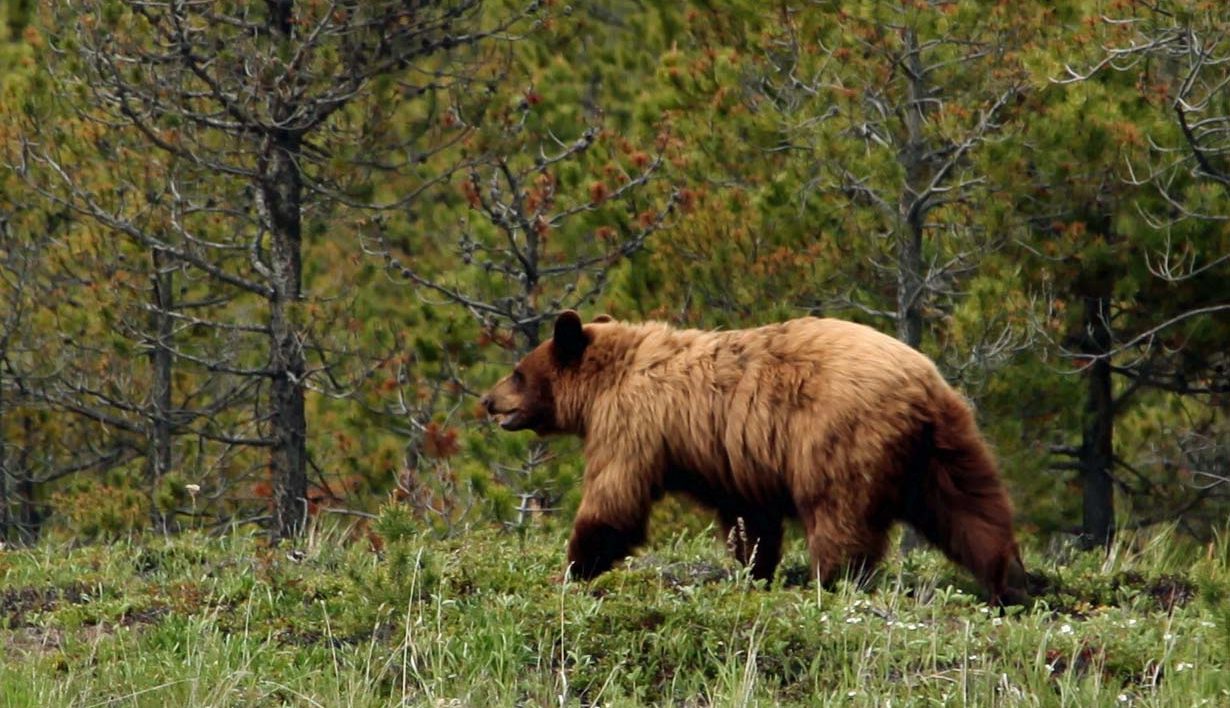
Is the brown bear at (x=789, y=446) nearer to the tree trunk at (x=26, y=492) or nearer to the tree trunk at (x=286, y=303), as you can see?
the tree trunk at (x=286, y=303)

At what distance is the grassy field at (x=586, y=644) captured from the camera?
5.51 metres

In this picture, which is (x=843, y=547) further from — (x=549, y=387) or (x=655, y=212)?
(x=655, y=212)

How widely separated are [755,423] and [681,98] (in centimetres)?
803

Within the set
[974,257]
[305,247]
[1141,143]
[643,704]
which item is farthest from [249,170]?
[305,247]

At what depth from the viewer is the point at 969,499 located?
7051 mm

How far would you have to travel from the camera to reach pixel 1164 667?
213 inches

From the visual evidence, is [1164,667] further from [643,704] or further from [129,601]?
[129,601]

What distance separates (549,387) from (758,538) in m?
1.44

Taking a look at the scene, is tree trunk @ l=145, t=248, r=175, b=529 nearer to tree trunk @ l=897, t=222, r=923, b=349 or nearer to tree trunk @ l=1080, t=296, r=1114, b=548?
tree trunk @ l=897, t=222, r=923, b=349

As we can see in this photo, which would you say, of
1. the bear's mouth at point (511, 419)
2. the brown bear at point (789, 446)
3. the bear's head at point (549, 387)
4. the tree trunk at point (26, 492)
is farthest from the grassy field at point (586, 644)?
the tree trunk at point (26, 492)

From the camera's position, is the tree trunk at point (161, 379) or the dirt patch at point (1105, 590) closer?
the dirt patch at point (1105, 590)

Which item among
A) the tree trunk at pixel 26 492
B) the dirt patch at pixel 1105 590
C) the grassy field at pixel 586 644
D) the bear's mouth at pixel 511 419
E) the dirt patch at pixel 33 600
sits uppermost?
the bear's mouth at pixel 511 419

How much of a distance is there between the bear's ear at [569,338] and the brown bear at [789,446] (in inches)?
0.4

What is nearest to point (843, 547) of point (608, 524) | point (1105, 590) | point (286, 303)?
point (608, 524)
